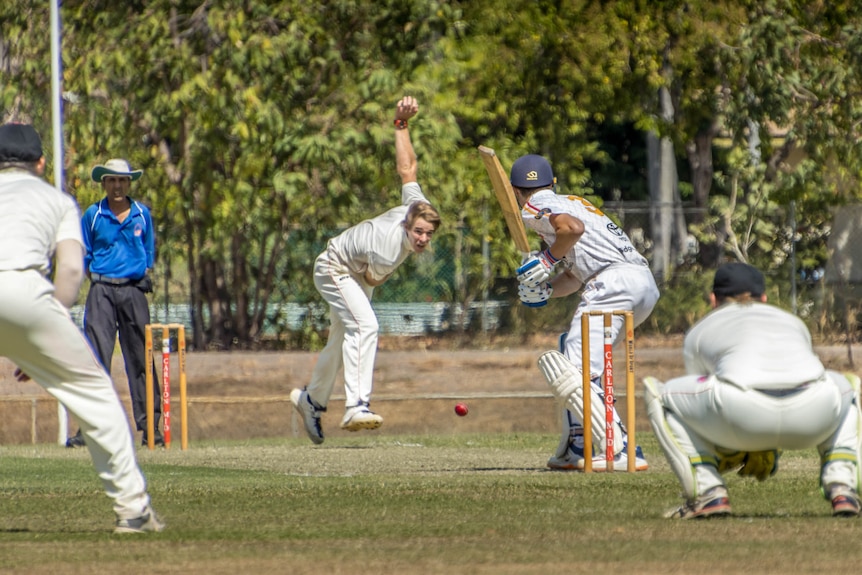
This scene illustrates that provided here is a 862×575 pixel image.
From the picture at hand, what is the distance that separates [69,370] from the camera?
621cm

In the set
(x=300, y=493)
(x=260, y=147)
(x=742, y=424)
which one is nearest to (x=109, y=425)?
(x=300, y=493)

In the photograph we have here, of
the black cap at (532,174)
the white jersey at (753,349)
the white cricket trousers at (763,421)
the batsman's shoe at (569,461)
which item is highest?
the black cap at (532,174)

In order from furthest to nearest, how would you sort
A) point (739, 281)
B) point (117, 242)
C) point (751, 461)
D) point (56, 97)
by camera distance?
point (56, 97)
point (117, 242)
point (751, 461)
point (739, 281)

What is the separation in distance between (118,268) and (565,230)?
4.37 meters

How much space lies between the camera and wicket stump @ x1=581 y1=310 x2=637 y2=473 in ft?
29.9

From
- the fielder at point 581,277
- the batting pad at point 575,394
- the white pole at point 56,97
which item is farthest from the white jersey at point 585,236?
the white pole at point 56,97

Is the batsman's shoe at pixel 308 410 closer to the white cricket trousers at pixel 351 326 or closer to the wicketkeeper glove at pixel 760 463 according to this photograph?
the white cricket trousers at pixel 351 326

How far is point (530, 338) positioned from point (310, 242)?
120 inches

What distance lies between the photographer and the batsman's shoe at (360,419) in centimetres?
1052

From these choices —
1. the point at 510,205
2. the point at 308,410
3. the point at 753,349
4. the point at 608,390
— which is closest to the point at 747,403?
the point at 753,349

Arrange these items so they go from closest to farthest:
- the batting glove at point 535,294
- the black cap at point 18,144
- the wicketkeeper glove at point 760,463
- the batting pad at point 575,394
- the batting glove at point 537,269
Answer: the black cap at point 18,144, the wicketkeeper glove at point 760,463, the batting pad at point 575,394, the batting glove at point 537,269, the batting glove at point 535,294

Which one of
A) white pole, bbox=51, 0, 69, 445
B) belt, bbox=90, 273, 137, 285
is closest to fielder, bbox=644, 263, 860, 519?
belt, bbox=90, 273, 137, 285

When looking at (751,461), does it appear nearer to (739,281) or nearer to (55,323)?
(739,281)

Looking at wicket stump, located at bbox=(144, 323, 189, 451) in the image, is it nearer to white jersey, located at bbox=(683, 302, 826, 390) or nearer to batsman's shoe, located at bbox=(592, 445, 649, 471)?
batsman's shoe, located at bbox=(592, 445, 649, 471)
